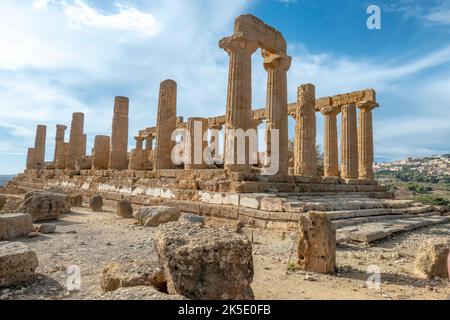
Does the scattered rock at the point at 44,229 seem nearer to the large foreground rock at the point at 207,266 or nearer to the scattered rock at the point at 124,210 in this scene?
the scattered rock at the point at 124,210

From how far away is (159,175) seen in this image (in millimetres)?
13375

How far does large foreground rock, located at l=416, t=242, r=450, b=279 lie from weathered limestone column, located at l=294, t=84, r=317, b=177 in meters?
9.75

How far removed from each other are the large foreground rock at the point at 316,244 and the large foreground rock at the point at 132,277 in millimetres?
2431

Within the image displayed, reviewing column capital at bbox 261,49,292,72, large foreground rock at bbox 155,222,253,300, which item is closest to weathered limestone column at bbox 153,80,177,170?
column capital at bbox 261,49,292,72

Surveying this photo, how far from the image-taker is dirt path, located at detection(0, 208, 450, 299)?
3.78 m

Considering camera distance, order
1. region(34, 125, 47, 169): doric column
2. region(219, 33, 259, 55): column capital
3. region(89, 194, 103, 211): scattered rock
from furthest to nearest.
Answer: region(34, 125, 47, 169): doric column, region(89, 194, 103, 211): scattered rock, region(219, 33, 259, 55): column capital

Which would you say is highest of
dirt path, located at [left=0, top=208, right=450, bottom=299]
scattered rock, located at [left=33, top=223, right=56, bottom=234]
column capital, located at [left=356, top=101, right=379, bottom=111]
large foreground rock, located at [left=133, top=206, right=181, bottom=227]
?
column capital, located at [left=356, top=101, right=379, bottom=111]

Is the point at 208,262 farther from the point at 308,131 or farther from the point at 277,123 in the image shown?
the point at 308,131

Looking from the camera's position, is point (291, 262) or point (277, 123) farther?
point (277, 123)

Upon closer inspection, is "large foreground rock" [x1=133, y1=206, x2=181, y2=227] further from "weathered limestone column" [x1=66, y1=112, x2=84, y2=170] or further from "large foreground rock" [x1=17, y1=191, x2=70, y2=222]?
"weathered limestone column" [x1=66, y1=112, x2=84, y2=170]

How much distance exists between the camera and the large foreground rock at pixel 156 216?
8.41 meters
